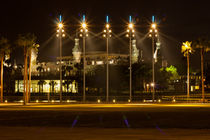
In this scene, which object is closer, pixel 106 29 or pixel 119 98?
pixel 106 29

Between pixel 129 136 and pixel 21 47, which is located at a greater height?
pixel 21 47

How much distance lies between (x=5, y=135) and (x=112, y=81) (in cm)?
9747

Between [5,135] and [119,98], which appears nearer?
[5,135]

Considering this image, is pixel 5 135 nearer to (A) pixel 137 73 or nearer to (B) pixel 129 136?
(B) pixel 129 136

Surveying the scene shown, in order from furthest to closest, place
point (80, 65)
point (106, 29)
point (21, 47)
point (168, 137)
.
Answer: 1. point (80, 65)
2. point (21, 47)
3. point (106, 29)
4. point (168, 137)

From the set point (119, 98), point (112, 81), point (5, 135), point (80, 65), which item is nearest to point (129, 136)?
point (5, 135)

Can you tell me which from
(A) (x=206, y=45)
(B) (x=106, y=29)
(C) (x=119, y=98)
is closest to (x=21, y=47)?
(B) (x=106, y=29)

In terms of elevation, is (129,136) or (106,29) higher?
(106,29)

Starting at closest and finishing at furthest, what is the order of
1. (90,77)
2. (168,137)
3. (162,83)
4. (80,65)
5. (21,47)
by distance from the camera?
(168,137) < (21,47) < (90,77) < (162,83) < (80,65)

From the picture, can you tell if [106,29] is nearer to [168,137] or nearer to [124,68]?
[168,137]

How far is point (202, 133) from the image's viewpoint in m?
19.8

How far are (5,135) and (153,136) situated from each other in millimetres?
6401

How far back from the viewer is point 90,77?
12375 cm

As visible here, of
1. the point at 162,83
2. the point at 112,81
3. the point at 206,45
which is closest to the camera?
the point at 206,45
